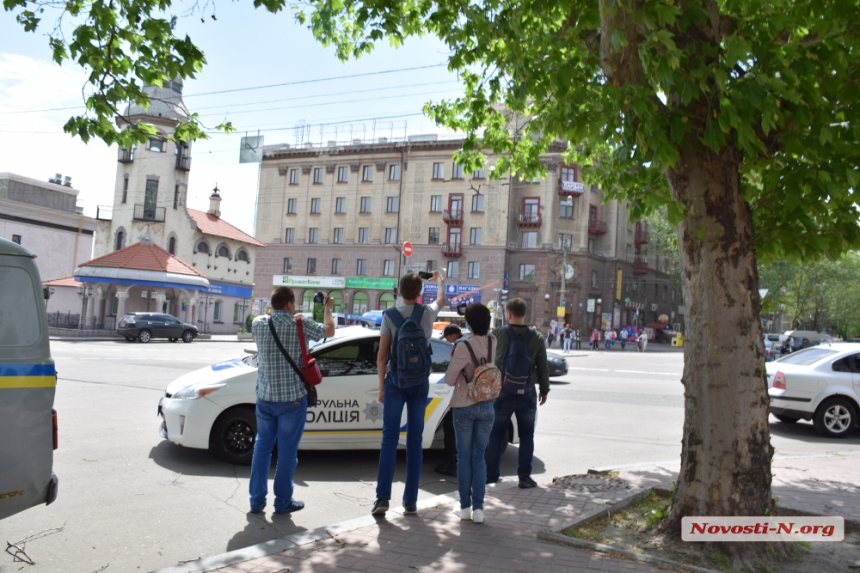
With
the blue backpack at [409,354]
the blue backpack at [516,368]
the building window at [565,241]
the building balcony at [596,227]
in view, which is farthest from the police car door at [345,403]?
the building balcony at [596,227]

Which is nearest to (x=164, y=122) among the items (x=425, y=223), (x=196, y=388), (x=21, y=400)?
(x=425, y=223)

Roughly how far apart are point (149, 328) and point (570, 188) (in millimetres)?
32453

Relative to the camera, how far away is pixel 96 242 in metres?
48.1

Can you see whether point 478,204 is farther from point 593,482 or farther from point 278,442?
point 278,442

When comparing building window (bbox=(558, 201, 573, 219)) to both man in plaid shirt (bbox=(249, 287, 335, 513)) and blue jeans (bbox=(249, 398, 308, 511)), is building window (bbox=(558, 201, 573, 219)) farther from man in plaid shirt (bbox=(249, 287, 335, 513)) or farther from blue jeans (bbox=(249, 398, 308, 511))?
blue jeans (bbox=(249, 398, 308, 511))

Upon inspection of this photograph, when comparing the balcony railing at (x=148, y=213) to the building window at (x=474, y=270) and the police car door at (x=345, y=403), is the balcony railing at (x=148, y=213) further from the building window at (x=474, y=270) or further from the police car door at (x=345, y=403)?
the police car door at (x=345, y=403)

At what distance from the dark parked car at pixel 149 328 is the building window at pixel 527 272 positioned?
2689cm

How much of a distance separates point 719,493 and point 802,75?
9.65ft

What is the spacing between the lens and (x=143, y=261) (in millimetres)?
41000

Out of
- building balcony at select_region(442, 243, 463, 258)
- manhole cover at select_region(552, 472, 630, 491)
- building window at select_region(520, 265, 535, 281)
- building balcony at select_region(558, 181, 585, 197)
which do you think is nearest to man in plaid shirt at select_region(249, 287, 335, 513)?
manhole cover at select_region(552, 472, 630, 491)

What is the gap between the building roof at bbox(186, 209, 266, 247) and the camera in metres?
49.5

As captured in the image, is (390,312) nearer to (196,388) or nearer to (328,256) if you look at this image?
(196,388)

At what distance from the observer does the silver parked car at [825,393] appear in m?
11.2

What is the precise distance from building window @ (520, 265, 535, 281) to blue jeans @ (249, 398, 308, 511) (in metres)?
49.6
